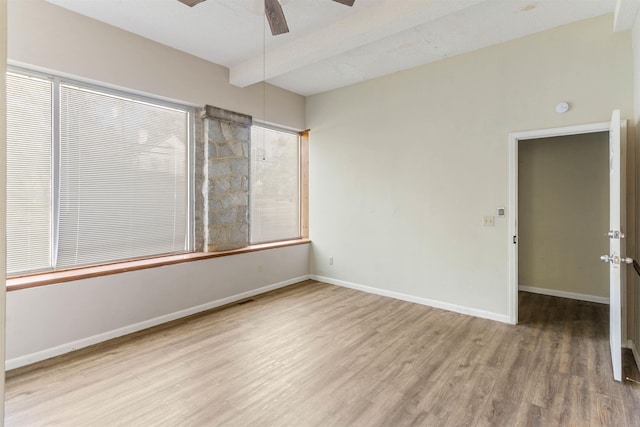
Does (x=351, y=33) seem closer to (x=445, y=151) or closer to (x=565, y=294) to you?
(x=445, y=151)

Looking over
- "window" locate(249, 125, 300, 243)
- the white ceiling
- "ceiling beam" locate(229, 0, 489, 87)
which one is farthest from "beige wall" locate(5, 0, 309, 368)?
"ceiling beam" locate(229, 0, 489, 87)

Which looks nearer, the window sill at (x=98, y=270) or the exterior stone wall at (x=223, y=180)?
the window sill at (x=98, y=270)

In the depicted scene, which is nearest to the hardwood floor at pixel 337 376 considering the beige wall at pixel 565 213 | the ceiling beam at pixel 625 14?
the beige wall at pixel 565 213

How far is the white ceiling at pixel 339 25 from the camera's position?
2738mm

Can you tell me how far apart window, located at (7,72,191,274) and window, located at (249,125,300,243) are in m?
1.08

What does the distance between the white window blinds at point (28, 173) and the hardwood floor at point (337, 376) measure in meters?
0.99

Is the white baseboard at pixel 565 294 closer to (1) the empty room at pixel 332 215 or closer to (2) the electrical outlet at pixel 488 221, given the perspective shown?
(1) the empty room at pixel 332 215

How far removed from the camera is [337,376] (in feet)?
8.00

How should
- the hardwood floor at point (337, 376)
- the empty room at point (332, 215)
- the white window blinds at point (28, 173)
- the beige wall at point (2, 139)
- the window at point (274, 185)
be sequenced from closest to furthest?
the beige wall at point (2, 139), the hardwood floor at point (337, 376), the empty room at point (332, 215), the white window blinds at point (28, 173), the window at point (274, 185)

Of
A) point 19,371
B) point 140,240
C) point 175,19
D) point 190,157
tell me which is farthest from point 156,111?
point 19,371

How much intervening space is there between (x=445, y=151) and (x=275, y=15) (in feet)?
8.59

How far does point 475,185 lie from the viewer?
12.1 ft

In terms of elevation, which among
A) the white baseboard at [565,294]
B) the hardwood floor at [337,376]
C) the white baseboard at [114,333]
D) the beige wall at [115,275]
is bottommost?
the hardwood floor at [337,376]

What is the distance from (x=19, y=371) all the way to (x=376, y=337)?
3.06 m
